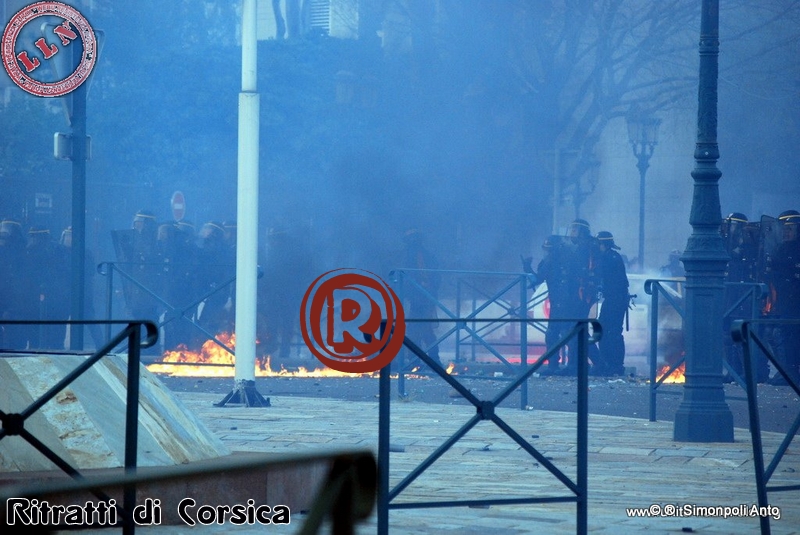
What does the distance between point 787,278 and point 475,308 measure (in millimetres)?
6639

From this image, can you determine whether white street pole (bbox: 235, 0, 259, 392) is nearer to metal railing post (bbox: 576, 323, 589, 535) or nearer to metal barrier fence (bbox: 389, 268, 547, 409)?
metal barrier fence (bbox: 389, 268, 547, 409)

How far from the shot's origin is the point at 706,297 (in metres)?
8.39

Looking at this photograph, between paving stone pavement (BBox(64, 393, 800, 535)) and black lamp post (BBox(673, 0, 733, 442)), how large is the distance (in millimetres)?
192

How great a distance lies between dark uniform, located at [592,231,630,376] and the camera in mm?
14555

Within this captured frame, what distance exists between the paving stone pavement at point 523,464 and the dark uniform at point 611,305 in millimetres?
4295

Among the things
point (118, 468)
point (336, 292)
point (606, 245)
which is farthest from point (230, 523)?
point (336, 292)

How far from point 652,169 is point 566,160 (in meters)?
4.64

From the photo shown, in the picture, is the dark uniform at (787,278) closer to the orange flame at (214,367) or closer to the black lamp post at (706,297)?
the orange flame at (214,367)

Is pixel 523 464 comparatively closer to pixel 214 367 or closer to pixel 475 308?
pixel 214 367

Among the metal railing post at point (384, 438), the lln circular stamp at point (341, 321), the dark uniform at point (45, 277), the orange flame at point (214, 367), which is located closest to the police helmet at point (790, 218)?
the orange flame at point (214, 367)

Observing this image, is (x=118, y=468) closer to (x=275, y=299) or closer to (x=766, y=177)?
(x=275, y=299)

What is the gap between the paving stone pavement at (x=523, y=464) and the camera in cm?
532

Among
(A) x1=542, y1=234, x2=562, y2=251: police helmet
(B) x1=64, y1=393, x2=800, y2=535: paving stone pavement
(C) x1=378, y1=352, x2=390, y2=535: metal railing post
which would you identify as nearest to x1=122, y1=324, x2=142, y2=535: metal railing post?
(B) x1=64, y1=393, x2=800, y2=535: paving stone pavement

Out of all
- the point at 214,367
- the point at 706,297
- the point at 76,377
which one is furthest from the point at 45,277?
the point at 76,377
